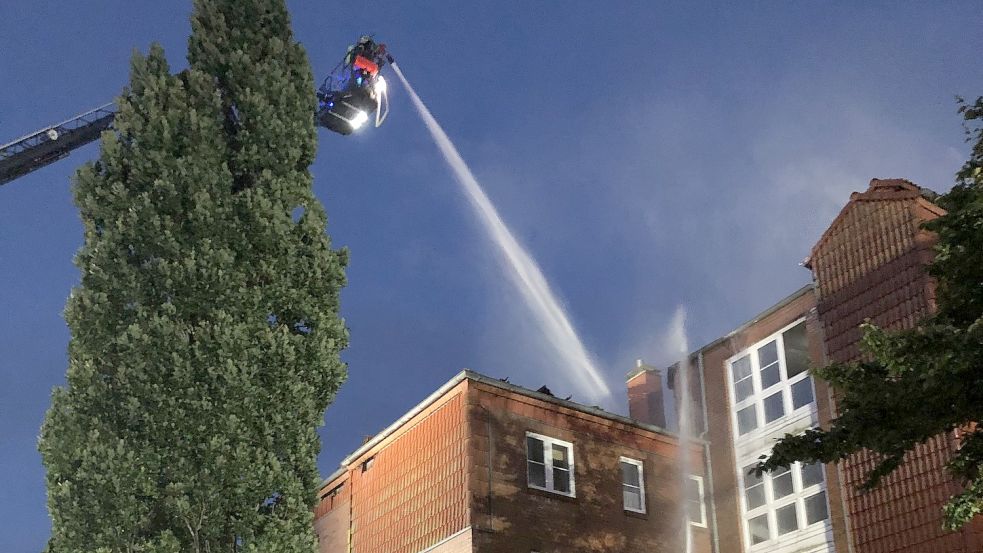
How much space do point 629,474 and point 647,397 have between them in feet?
15.9

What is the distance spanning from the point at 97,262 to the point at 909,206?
1783cm

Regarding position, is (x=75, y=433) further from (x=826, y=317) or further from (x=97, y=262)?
(x=826, y=317)

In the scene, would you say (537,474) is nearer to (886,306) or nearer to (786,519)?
(786,519)

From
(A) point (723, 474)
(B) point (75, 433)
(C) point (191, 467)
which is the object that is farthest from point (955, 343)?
(A) point (723, 474)

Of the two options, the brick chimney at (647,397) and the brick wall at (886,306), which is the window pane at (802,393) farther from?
the brick chimney at (647,397)

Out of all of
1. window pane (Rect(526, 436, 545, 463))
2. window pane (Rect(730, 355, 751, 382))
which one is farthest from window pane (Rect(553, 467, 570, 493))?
window pane (Rect(730, 355, 751, 382))

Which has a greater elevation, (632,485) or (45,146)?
(45,146)

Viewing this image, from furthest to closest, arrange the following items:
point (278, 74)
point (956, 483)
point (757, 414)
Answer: point (757, 414)
point (278, 74)
point (956, 483)

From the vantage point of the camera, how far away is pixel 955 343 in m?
11.2

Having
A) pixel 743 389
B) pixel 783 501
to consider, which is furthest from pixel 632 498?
pixel 743 389

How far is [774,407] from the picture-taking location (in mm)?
26281

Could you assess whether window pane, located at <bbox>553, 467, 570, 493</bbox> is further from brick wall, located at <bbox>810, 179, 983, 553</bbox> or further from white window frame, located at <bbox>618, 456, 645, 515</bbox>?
brick wall, located at <bbox>810, 179, 983, 553</bbox>

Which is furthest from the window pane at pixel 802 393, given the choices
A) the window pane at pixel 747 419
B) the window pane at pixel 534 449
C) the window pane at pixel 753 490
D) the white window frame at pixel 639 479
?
the window pane at pixel 534 449

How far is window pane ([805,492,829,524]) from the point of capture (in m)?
24.2
